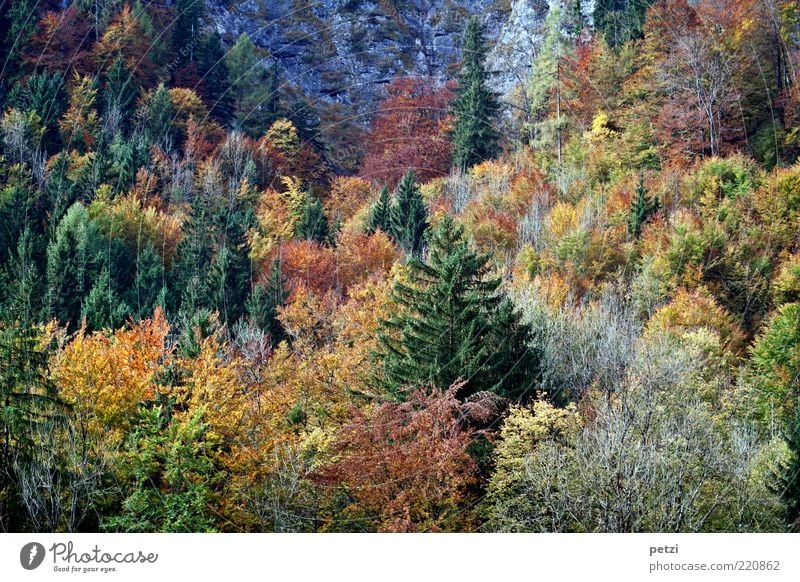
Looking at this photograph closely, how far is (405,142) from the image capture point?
51.4 m

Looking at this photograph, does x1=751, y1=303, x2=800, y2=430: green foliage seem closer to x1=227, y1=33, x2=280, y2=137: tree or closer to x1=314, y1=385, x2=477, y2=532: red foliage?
x1=314, y1=385, x2=477, y2=532: red foliage

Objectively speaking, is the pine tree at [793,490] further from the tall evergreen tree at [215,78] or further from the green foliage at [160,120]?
the tall evergreen tree at [215,78]

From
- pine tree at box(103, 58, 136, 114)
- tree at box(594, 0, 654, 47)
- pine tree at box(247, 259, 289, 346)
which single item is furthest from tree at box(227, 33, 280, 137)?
tree at box(594, 0, 654, 47)

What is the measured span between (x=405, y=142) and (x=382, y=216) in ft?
17.8

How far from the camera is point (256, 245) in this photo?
49.9m

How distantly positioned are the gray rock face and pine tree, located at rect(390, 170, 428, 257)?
713cm

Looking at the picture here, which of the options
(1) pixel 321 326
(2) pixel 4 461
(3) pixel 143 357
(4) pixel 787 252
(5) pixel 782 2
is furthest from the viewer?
(5) pixel 782 2

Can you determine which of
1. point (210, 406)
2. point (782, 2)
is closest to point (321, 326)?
point (210, 406)

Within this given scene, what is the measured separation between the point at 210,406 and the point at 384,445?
5.92m

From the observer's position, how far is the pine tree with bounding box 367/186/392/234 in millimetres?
47812

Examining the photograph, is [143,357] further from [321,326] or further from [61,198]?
[61,198]

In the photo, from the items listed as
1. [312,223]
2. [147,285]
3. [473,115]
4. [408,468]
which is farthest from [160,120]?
[408,468]

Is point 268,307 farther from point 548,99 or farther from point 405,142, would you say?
point 548,99

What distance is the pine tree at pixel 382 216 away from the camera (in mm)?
47812
